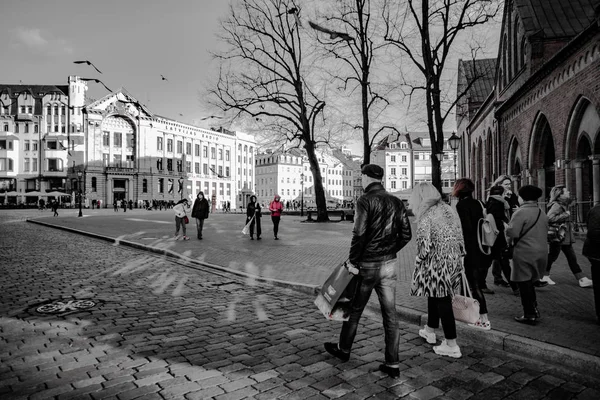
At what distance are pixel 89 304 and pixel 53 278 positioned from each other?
8.64ft

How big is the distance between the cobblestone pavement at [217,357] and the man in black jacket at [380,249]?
43cm

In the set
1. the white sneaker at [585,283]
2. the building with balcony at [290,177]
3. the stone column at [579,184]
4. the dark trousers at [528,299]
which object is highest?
the building with balcony at [290,177]

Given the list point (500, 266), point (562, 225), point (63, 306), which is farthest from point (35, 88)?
point (562, 225)

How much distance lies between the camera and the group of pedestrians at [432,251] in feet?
12.8

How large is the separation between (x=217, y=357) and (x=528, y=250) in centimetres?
390

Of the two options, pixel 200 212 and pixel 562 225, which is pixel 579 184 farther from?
pixel 200 212

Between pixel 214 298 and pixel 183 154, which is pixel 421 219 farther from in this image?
pixel 183 154

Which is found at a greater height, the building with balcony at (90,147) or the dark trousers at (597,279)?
the building with balcony at (90,147)

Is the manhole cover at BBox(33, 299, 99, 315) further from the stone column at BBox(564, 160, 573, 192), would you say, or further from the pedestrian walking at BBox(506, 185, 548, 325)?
the stone column at BBox(564, 160, 573, 192)

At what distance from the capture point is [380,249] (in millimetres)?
3900

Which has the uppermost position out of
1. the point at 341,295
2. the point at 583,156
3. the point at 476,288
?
the point at 583,156

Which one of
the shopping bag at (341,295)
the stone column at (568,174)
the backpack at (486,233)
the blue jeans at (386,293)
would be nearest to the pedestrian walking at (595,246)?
the backpack at (486,233)

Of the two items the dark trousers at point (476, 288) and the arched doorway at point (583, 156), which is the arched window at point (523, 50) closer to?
the arched doorway at point (583, 156)

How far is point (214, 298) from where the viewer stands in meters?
6.84
